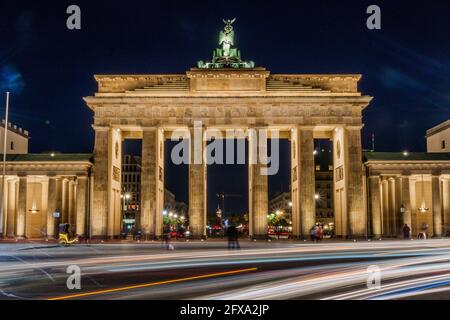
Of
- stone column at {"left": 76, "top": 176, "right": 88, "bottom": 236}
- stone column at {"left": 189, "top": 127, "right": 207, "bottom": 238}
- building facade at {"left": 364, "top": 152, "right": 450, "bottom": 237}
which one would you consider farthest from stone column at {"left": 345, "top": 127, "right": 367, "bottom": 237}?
stone column at {"left": 76, "top": 176, "right": 88, "bottom": 236}

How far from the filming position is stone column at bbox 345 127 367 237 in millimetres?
63312

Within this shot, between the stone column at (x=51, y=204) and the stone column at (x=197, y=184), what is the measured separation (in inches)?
643

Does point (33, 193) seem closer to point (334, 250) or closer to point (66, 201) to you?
point (66, 201)

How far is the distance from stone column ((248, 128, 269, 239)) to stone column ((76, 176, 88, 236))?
62.6ft

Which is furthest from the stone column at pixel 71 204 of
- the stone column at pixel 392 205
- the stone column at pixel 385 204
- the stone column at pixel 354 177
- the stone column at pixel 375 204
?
the stone column at pixel 392 205

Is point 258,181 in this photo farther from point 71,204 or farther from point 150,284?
point 150,284

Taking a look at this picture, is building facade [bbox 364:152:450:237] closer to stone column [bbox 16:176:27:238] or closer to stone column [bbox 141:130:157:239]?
stone column [bbox 141:130:157:239]

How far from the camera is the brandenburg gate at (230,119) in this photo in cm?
6366

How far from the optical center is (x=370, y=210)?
66500 mm

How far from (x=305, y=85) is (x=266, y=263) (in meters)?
44.0

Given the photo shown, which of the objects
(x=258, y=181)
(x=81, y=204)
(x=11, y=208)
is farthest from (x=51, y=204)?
(x=258, y=181)

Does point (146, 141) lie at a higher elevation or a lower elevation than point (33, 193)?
higher

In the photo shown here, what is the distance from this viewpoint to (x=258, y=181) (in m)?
63.7
